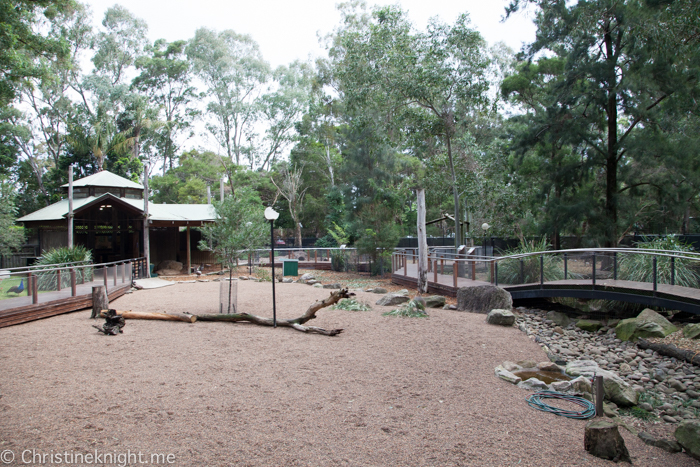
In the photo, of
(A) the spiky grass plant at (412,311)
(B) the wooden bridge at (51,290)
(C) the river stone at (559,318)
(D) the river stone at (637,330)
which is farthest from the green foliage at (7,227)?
(D) the river stone at (637,330)

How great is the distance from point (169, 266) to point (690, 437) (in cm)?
2012

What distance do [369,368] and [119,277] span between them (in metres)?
9.58

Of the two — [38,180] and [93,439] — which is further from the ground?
[38,180]

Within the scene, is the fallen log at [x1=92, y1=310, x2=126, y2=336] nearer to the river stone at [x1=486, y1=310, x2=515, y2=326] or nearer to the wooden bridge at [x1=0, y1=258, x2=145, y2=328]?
the wooden bridge at [x1=0, y1=258, x2=145, y2=328]

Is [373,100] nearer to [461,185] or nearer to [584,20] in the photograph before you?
[461,185]

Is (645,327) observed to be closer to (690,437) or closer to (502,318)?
(502,318)

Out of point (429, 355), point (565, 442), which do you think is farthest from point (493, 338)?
point (565, 442)

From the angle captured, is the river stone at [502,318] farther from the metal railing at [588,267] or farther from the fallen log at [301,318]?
the fallen log at [301,318]

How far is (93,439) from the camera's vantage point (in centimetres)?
375

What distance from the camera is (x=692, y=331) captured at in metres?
8.19

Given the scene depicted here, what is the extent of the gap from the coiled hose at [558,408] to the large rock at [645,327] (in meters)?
4.45

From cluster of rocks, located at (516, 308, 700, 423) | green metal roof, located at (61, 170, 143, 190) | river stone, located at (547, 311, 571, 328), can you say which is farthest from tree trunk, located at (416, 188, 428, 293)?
green metal roof, located at (61, 170, 143, 190)

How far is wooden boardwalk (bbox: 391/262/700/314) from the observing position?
8242 mm

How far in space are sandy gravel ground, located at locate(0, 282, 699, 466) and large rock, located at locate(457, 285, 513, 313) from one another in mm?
2069
